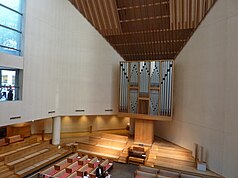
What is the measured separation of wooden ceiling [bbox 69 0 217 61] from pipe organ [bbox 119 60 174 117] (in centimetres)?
130

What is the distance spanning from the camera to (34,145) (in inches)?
390

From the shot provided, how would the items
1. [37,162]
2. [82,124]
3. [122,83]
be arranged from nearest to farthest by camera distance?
[37,162], [122,83], [82,124]

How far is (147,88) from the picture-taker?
10.5 meters

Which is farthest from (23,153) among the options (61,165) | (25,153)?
(61,165)

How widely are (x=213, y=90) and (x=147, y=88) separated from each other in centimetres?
338

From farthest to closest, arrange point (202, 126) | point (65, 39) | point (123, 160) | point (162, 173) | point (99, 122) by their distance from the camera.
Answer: point (99, 122) < point (65, 39) < point (123, 160) < point (202, 126) < point (162, 173)

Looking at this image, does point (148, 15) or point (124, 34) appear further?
point (124, 34)

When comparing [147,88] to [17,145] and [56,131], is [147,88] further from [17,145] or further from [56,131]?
[17,145]

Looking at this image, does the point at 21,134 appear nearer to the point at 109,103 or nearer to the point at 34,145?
the point at 34,145

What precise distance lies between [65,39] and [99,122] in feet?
22.3

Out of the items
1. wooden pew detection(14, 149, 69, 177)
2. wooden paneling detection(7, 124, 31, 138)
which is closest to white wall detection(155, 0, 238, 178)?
wooden pew detection(14, 149, 69, 177)

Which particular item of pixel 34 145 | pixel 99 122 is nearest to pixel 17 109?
pixel 34 145

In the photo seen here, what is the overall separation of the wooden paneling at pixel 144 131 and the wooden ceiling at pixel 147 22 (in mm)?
4164

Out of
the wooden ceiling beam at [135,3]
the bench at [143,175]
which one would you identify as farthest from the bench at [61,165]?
the wooden ceiling beam at [135,3]
